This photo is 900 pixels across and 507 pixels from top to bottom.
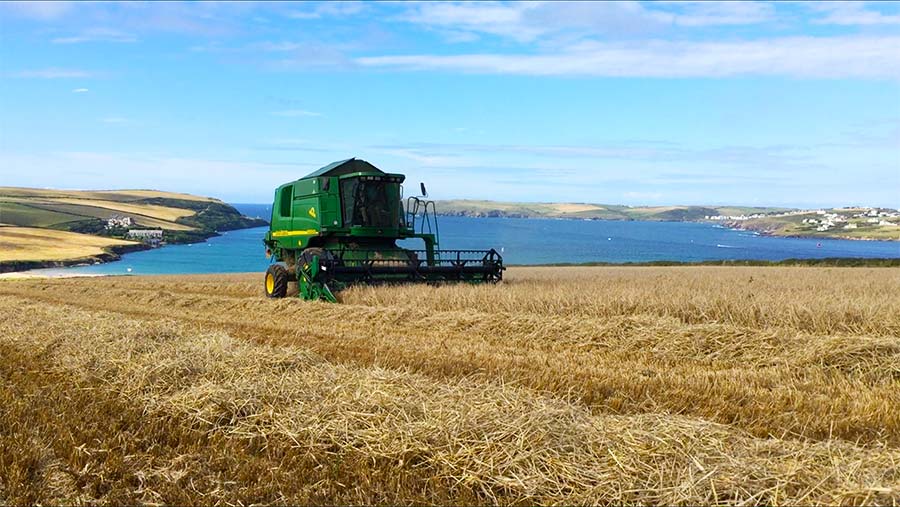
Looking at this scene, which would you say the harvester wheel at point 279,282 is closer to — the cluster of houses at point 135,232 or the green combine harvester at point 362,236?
the green combine harvester at point 362,236

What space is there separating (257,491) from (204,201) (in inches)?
5862

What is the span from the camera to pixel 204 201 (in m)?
143

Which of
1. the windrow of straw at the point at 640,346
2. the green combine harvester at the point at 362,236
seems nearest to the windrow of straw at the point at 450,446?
the windrow of straw at the point at 640,346

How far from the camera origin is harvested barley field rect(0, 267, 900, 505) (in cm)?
373

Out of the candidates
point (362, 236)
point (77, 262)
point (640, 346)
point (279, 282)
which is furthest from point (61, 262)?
point (640, 346)

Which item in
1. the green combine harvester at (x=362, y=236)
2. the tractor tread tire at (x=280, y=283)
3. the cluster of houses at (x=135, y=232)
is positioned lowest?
the cluster of houses at (x=135, y=232)

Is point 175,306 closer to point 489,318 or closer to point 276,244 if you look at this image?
point 276,244

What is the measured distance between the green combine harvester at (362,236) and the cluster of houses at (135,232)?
7666cm

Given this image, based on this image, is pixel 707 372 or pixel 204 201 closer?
pixel 707 372

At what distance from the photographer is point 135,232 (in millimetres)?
88562

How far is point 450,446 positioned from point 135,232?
9372 centimetres

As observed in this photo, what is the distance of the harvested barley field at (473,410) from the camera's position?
3.73 m

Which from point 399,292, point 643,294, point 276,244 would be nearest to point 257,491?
point 643,294

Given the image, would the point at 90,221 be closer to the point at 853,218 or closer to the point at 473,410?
the point at 473,410
